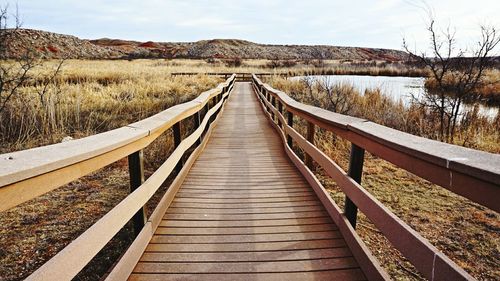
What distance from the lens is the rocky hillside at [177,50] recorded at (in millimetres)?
64188

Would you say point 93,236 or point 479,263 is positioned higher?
point 93,236

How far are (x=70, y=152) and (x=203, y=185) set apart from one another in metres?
2.54

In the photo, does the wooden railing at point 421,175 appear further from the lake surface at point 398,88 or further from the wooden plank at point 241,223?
the lake surface at point 398,88

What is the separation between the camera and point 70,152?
1.52m

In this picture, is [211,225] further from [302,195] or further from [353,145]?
[353,145]

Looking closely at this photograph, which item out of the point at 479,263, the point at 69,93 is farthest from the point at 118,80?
the point at 479,263

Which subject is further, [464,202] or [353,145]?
[464,202]

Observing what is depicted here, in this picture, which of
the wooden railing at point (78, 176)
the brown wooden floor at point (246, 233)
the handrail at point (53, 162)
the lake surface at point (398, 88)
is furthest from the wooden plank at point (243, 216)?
the lake surface at point (398, 88)

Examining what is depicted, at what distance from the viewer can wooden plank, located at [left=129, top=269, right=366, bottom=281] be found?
2.13 metres

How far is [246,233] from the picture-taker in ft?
9.05

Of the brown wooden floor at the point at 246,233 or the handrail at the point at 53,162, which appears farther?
the brown wooden floor at the point at 246,233

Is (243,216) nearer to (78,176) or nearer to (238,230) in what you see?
(238,230)

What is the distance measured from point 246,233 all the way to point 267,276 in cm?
63

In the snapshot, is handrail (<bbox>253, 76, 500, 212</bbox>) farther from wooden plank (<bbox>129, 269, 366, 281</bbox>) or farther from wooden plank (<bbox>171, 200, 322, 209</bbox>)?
wooden plank (<bbox>171, 200, 322, 209</bbox>)
